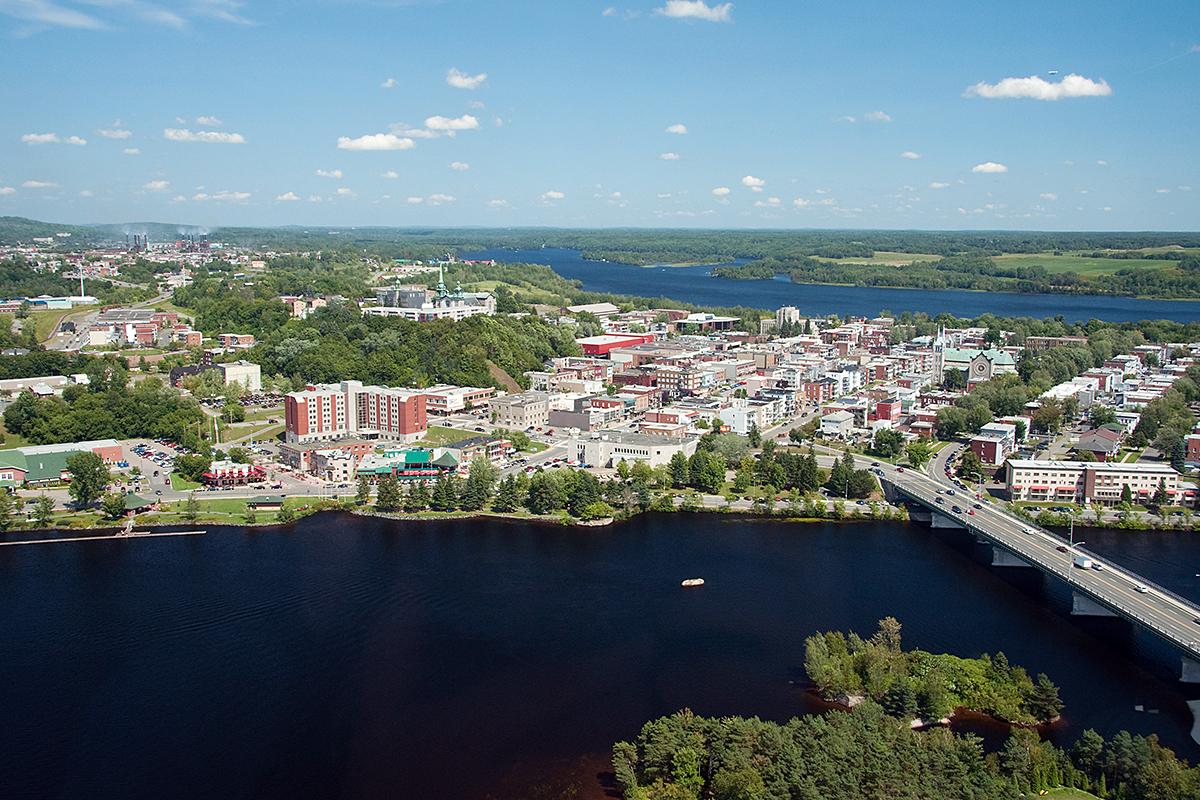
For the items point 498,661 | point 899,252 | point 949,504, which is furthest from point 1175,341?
point 899,252

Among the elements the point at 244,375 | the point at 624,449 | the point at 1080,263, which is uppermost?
the point at 1080,263

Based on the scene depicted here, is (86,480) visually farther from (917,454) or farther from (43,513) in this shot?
(917,454)

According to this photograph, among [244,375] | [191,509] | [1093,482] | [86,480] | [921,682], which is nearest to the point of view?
[921,682]

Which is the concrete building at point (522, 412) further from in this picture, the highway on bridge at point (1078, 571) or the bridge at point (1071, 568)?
the highway on bridge at point (1078, 571)

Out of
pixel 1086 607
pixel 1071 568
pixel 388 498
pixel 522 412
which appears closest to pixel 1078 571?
pixel 1071 568

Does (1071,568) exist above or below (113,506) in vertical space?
above

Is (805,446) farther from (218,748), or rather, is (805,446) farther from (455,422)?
(218,748)

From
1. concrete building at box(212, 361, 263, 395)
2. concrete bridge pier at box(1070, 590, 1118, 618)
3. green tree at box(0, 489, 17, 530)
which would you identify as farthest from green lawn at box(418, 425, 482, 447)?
concrete bridge pier at box(1070, 590, 1118, 618)
